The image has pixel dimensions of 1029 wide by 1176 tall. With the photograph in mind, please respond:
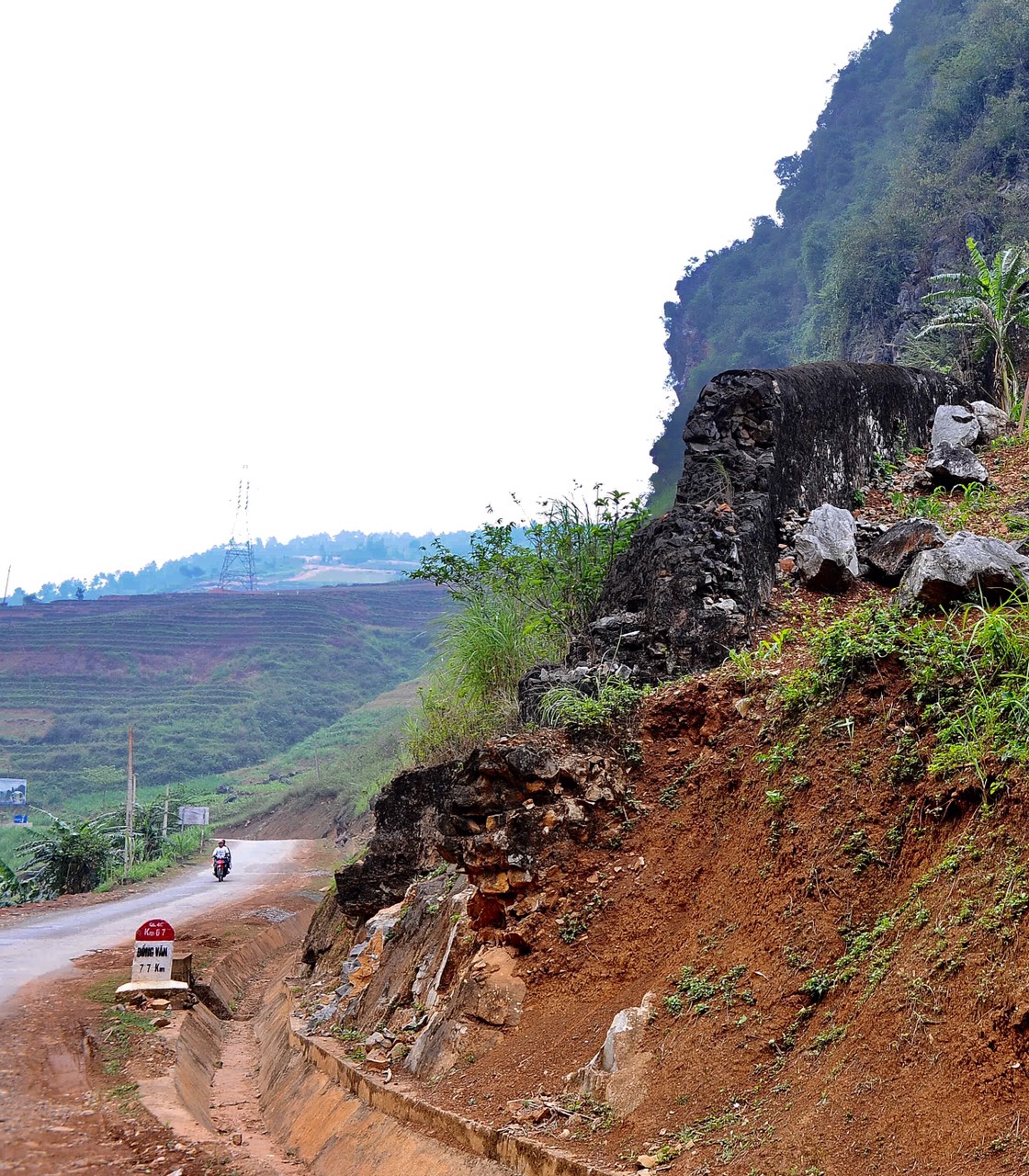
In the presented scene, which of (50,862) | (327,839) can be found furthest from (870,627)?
(327,839)

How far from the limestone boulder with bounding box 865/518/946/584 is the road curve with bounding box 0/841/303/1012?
35.2ft

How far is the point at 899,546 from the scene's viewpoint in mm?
8961

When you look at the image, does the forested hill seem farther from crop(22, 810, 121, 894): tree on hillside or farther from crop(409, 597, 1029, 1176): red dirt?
crop(22, 810, 121, 894): tree on hillside

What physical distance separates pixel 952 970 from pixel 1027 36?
3694 centimetres

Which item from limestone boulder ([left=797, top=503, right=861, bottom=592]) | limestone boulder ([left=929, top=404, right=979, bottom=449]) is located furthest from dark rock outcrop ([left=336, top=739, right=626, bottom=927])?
limestone boulder ([left=929, top=404, right=979, bottom=449])

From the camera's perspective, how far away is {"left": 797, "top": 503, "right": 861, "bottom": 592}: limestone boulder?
30.1ft

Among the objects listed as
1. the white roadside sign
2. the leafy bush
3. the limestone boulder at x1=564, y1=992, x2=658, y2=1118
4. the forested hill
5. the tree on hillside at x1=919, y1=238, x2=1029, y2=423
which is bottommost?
the white roadside sign

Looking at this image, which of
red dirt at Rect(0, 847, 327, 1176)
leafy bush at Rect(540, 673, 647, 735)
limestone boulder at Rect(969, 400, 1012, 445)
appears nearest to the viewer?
red dirt at Rect(0, 847, 327, 1176)

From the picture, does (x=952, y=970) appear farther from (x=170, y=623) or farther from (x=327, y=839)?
(x=170, y=623)

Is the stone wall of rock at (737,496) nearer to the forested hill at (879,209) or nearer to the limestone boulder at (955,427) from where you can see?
the limestone boulder at (955,427)

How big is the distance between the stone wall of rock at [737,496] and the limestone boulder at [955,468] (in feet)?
2.03

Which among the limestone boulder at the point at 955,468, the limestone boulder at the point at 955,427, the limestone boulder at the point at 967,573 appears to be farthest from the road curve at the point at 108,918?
the limestone boulder at the point at 955,427

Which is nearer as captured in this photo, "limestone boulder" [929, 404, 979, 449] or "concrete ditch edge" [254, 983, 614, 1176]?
"concrete ditch edge" [254, 983, 614, 1176]

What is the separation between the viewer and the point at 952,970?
3908 mm
